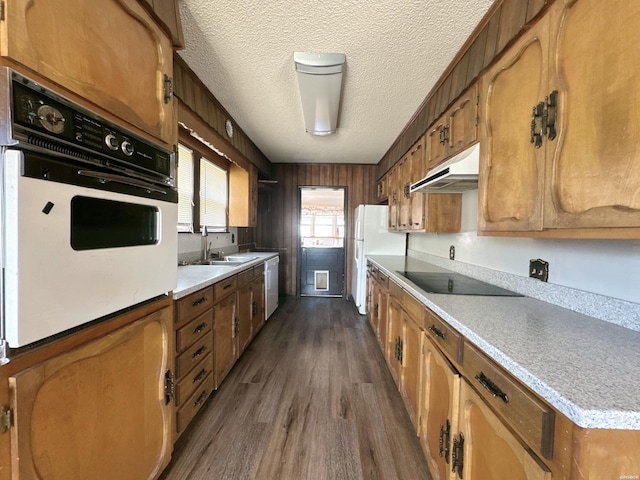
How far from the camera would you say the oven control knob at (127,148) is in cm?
97

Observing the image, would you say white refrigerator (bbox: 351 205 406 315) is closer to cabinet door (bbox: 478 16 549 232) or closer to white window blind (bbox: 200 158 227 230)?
white window blind (bbox: 200 158 227 230)

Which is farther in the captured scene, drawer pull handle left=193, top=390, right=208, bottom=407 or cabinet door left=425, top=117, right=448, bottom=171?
cabinet door left=425, top=117, right=448, bottom=171

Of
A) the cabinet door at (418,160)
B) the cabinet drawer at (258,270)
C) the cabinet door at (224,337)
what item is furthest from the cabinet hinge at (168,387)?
the cabinet door at (418,160)

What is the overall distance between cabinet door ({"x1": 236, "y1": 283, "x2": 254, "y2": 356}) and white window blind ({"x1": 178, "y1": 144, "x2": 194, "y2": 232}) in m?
0.83

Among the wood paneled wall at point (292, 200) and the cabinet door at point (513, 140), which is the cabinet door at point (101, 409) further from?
the wood paneled wall at point (292, 200)

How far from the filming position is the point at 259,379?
2293mm

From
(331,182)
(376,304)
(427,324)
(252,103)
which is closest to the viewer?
(427,324)

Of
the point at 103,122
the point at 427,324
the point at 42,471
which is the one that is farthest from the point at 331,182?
the point at 42,471

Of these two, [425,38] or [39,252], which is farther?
[425,38]

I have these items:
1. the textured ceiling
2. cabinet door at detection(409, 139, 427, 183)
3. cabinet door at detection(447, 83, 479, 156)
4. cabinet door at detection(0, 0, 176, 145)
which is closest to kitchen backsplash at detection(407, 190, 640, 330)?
cabinet door at detection(447, 83, 479, 156)

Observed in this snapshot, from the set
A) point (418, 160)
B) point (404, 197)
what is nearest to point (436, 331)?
point (418, 160)

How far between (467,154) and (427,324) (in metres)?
1.00

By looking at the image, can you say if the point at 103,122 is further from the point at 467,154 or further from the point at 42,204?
the point at 467,154

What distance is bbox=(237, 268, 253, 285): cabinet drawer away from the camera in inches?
98.3
